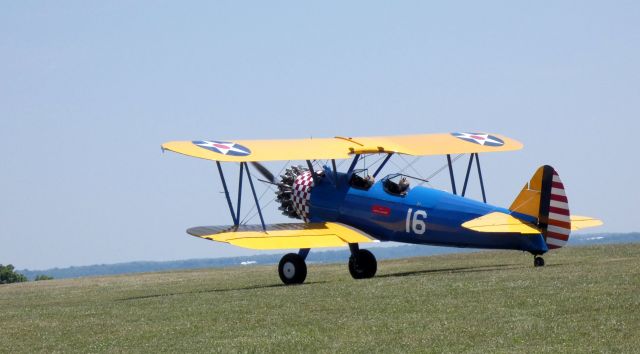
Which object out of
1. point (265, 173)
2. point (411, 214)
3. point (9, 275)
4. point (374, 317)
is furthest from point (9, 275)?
point (374, 317)

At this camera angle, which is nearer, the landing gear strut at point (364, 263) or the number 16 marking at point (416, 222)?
the number 16 marking at point (416, 222)

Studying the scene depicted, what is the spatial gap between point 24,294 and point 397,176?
8192 mm

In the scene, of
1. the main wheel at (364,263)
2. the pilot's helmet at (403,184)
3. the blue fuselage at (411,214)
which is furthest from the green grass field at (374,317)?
the pilot's helmet at (403,184)

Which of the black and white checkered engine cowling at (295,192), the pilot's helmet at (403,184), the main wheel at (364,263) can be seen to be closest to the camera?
the pilot's helmet at (403,184)

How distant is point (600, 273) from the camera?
16.7m

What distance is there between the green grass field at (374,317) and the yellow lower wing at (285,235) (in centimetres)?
99

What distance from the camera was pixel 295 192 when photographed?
21.6 m

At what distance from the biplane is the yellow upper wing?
0.07 ft

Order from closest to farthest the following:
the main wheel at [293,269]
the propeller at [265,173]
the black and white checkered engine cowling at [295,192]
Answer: the main wheel at [293,269] → the black and white checkered engine cowling at [295,192] → the propeller at [265,173]

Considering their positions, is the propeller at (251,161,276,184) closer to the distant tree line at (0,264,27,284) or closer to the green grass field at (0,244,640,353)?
the green grass field at (0,244,640,353)

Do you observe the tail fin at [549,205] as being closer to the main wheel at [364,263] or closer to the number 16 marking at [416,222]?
the number 16 marking at [416,222]

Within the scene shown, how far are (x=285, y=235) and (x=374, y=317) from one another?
598 cm

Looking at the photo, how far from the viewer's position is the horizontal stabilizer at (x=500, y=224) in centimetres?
1872

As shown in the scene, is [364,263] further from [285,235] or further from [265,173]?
[265,173]
